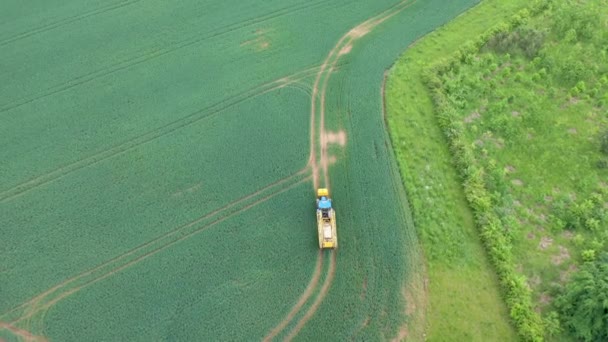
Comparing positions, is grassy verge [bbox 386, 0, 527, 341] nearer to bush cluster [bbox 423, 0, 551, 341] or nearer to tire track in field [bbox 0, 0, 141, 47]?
bush cluster [bbox 423, 0, 551, 341]

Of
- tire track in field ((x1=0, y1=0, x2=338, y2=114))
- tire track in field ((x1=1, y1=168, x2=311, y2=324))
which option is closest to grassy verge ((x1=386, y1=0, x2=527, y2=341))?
tire track in field ((x1=1, y1=168, x2=311, y2=324))

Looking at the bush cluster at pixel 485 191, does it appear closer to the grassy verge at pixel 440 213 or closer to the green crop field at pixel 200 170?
the grassy verge at pixel 440 213

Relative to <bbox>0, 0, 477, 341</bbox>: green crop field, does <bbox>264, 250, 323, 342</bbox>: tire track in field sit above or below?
below

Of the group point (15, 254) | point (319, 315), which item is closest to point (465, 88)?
point (319, 315)

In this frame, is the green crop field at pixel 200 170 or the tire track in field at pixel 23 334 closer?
the tire track in field at pixel 23 334

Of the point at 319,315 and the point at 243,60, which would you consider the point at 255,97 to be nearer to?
the point at 243,60

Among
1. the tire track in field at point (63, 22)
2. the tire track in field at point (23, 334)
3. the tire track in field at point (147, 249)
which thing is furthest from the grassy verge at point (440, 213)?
the tire track in field at point (63, 22)
